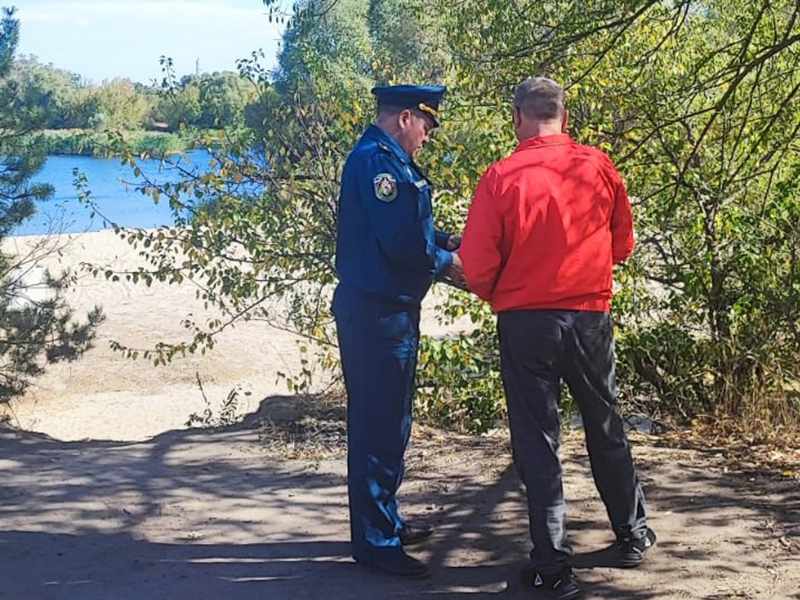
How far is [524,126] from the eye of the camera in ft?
13.8

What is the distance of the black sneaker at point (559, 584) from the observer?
13.7 feet

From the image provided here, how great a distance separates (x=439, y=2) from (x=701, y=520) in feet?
20.3

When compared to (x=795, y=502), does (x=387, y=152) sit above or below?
above

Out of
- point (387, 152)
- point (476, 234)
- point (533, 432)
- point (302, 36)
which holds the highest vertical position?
point (302, 36)

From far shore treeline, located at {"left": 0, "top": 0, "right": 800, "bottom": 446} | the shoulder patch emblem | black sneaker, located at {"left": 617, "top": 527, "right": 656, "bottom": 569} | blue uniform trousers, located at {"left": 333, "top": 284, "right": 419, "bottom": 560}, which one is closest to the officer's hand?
blue uniform trousers, located at {"left": 333, "top": 284, "right": 419, "bottom": 560}

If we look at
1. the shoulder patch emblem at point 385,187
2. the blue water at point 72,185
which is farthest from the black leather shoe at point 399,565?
the blue water at point 72,185

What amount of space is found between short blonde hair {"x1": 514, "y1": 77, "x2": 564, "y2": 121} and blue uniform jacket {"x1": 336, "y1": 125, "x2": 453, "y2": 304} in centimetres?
54

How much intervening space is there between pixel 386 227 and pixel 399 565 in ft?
4.60

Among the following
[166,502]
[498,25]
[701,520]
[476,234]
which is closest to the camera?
[476,234]

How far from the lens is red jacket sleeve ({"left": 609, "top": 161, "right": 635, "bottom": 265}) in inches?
169

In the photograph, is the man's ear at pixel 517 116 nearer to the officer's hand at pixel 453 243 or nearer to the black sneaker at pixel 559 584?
the officer's hand at pixel 453 243

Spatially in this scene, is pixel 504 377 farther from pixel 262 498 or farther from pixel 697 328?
pixel 697 328

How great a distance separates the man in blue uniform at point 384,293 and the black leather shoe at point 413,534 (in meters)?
0.25

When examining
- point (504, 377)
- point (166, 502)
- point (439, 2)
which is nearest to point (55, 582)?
point (166, 502)
